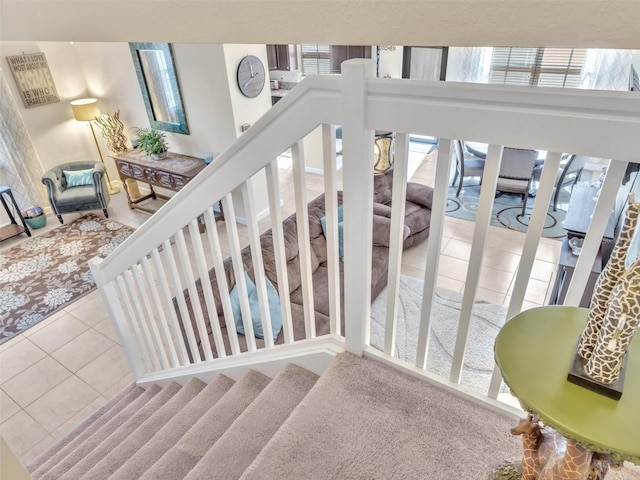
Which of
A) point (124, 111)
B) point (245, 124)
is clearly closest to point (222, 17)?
point (245, 124)

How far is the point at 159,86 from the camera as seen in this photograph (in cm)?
533

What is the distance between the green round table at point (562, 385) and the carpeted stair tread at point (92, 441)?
2295 mm

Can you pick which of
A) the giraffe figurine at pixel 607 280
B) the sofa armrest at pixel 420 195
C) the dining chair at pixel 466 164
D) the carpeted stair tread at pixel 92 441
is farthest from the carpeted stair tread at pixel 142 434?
the dining chair at pixel 466 164

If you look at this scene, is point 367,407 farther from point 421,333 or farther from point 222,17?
point 222,17

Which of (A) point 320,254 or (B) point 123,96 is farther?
(B) point 123,96

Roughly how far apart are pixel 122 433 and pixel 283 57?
7.16 meters

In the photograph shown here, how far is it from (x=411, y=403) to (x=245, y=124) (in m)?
4.31

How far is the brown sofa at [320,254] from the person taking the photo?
317cm

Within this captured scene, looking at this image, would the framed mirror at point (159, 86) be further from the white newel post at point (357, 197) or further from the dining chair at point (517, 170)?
the white newel post at point (357, 197)

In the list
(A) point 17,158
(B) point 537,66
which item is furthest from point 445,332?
(A) point 17,158

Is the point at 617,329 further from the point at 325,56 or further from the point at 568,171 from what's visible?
the point at 325,56

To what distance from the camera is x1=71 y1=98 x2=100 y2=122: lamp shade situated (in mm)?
5742

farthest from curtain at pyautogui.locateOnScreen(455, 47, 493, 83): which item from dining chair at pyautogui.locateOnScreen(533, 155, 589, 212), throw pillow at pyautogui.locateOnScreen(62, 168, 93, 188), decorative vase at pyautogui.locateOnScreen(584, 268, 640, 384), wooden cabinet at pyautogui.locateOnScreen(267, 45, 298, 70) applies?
decorative vase at pyautogui.locateOnScreen(584, 268, 640, 384)

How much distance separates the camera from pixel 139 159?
5.53 m
